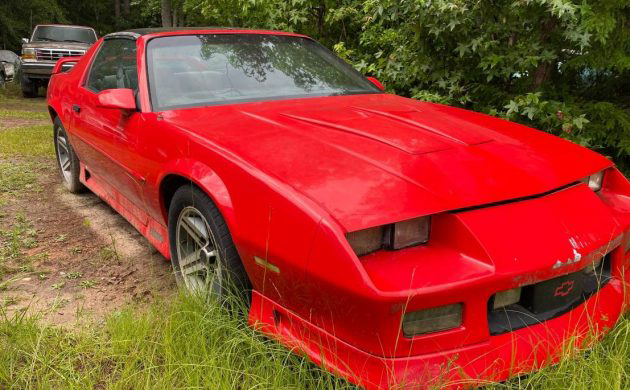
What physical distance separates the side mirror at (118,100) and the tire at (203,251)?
26.4 inches

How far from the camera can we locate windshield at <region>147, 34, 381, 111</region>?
2926 millimetres

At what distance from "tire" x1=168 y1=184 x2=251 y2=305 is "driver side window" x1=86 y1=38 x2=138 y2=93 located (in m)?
1.01

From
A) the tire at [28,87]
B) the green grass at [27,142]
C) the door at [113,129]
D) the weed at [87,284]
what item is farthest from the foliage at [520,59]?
the tire at [28,87]

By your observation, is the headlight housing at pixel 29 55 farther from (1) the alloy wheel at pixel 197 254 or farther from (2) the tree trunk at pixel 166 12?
(1) the alloy wheel at pixel 197 254

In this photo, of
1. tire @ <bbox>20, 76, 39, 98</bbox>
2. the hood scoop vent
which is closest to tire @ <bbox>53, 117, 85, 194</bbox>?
the hood scoop vent

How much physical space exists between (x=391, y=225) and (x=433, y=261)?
7.0 inches

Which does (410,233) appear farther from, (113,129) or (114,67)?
(114,67)

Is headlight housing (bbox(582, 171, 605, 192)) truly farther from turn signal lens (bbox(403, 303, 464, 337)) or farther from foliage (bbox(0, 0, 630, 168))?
foliage (bbox(0, 0, 630, 168))

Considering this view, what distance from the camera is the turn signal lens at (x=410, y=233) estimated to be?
177cm

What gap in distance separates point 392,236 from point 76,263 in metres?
2.23

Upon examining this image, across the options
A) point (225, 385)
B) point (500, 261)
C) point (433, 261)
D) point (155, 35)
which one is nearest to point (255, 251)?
point (225, 385)

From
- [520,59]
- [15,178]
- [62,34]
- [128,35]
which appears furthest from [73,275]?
[62,34]

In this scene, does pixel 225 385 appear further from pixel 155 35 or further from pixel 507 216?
pixel 155 35

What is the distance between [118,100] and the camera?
286 centimetres
